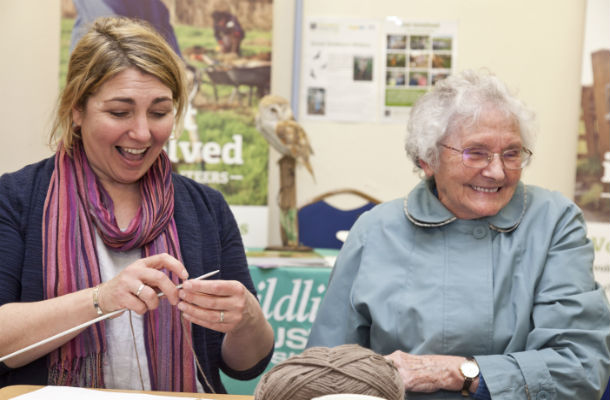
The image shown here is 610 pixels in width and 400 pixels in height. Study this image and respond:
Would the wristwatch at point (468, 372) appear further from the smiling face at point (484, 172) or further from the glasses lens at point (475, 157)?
the glasses lens at point (475, 157)

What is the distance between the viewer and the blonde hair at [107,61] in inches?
58.0

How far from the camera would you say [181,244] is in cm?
160

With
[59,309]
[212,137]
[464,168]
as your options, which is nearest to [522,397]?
[464,168]

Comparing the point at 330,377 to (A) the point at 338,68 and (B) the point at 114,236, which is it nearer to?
(B) the point at 114,236

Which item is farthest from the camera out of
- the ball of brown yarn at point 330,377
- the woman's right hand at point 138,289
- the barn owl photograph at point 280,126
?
the barn owl photograph at point 280,126

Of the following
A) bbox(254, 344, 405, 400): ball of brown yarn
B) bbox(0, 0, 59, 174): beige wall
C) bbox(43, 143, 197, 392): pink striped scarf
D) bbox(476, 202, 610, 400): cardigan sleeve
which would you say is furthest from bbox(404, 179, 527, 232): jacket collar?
bbox(0, 0, 59, 174): beige wall

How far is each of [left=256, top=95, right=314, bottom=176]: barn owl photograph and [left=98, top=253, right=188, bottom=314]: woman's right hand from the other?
4.78ft

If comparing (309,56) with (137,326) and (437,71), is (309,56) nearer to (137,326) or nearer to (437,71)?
(437,71)

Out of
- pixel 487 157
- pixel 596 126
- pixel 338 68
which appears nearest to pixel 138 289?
pixel 487 157

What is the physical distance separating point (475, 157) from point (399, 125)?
1916mm

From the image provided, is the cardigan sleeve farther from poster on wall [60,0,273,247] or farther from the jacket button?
poster on wall [60,0,273,247]

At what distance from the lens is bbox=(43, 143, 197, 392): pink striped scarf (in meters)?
1.42

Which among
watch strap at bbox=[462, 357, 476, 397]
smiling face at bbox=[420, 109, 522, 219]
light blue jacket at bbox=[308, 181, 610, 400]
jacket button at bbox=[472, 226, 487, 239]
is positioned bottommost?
watch strap at bbox=[462, 357, 476, 397]

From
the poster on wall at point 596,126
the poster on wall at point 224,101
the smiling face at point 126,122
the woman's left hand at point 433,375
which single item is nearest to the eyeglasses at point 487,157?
the woman's left hand at point 433,375
